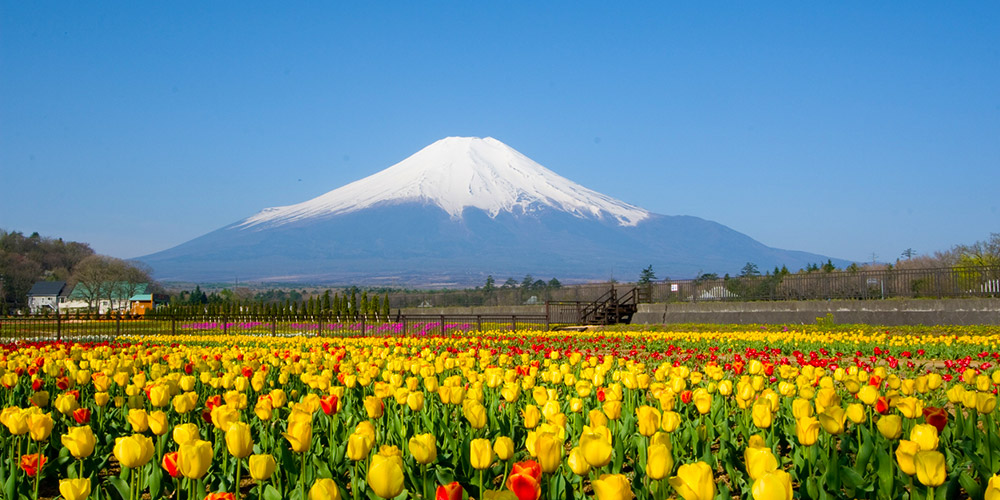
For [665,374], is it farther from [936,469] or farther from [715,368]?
[936,469]

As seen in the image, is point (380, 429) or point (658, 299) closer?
point (380, 429)

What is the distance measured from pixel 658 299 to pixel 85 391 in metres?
31.0

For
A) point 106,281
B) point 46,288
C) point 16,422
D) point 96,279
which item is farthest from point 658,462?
point 46,288

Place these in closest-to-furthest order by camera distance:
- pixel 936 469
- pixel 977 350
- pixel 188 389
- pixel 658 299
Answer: pixel 936 469
pixel 188 389
pixel 977 350
pixel 658 299

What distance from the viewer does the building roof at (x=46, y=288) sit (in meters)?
101

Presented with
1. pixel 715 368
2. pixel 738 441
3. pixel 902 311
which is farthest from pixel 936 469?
pixel 902 311

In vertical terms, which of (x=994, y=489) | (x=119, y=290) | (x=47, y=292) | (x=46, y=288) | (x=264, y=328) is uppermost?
(x=46, y=288)

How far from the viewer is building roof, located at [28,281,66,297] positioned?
101 metres

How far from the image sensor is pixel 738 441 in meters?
5.63

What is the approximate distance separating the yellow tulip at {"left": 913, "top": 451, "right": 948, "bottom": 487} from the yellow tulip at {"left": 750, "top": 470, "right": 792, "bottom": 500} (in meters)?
0.87

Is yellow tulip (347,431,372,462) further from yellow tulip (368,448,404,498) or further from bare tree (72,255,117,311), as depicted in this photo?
bare tree (72,255,117,311)

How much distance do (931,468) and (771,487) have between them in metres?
0.95

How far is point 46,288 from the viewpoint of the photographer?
335 feet

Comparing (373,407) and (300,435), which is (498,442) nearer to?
(300,435)
